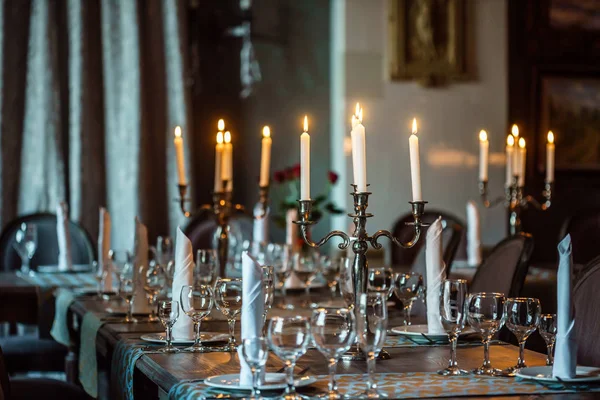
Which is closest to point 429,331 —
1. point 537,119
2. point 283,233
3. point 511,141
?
point 511,141

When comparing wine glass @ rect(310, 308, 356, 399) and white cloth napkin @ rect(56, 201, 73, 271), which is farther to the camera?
white cloth napkin @ rect(56, 201, 73, 271)

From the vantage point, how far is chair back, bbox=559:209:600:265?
4.32m

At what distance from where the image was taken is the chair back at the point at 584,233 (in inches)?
170

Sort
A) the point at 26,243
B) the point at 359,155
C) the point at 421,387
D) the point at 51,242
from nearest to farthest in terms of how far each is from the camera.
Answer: the point at 421,387, the point at 359,155, the point at 26,243, the point at 51,242

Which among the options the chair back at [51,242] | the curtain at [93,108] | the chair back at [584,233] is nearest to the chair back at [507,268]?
the chair back at [584,233]

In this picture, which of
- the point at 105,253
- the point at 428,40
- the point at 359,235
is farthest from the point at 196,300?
the point at 428,40

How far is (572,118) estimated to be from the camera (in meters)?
5.90

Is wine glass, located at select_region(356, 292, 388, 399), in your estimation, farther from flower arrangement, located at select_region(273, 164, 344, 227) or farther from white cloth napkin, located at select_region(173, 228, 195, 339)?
flower arrangement, located at select_region(273, 164, 344, 227)

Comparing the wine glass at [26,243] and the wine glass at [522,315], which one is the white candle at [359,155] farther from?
the wine glass at [26,243]

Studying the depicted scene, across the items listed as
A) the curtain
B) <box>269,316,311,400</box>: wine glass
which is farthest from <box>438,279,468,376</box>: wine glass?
the curtain

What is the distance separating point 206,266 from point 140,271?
198 mm

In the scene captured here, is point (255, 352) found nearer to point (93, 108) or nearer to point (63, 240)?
point (63, 240)

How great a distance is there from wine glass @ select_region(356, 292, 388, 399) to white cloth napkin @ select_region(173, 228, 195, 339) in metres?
0.65

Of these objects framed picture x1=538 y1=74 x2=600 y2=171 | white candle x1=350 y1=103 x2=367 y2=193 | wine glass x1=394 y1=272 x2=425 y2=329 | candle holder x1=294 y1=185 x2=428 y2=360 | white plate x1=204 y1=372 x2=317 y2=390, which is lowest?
white plate x1=204 y1=372 x2=317 y2=390
